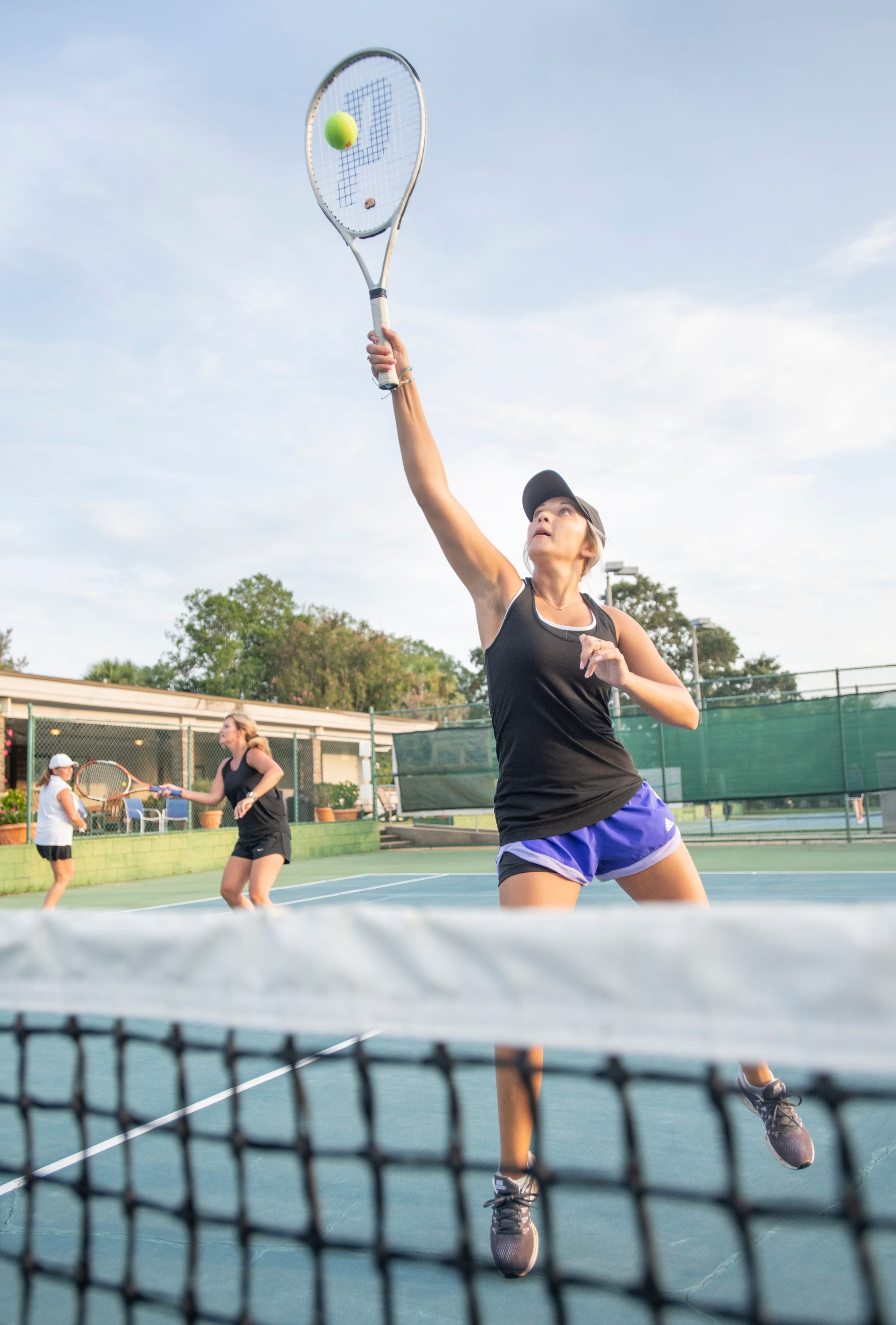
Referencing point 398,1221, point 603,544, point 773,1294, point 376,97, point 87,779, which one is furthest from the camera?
point 87,779

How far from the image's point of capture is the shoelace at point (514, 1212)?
2252 millimetres

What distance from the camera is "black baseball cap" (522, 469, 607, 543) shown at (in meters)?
2.87

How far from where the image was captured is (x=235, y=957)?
1423mm

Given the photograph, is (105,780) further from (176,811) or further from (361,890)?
(361,890)

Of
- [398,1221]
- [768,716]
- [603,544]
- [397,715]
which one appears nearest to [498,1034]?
[398,1221]

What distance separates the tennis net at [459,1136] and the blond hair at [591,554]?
1.41 metres

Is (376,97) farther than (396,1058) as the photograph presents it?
Yes

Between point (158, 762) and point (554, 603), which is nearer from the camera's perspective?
point (554, 603)

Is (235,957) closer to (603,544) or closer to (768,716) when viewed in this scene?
(603,544)

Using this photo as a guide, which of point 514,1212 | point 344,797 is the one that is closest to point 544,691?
point 514,1212

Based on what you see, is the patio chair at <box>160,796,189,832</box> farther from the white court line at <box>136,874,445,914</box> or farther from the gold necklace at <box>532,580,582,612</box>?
the gold necklace at <box>532,580,582,612</box>

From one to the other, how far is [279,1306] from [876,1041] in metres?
1.69

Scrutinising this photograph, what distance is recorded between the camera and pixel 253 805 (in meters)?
6.25

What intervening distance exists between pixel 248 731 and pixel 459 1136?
518 cm
